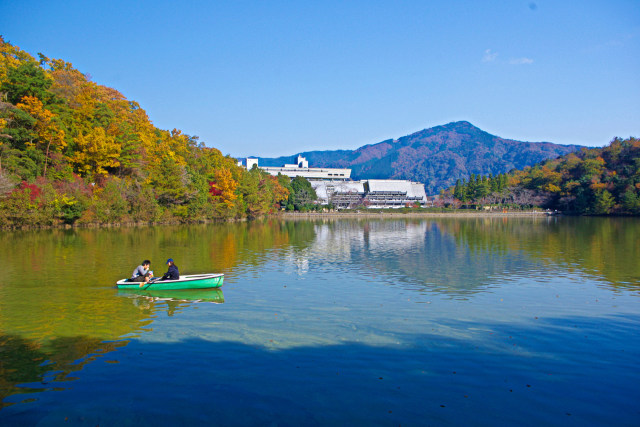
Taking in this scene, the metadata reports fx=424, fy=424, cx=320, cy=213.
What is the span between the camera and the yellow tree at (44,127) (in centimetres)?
4066

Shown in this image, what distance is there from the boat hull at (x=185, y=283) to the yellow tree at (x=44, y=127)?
35464 mm

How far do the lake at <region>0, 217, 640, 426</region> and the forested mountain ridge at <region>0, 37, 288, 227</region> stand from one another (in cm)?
2642

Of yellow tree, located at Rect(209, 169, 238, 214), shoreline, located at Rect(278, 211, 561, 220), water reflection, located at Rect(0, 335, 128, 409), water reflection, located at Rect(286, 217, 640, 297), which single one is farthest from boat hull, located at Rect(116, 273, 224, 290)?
shoreline, located at Rect(278, 211, 561, 220)

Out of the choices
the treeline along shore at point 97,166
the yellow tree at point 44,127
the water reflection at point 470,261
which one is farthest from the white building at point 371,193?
the water reflection at point 470,261

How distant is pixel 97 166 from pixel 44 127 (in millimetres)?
6674

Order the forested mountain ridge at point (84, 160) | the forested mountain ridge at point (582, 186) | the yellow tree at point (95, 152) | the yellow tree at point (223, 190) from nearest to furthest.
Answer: the forested mountain ridge at point (84, 160)
the yellow tree at point (95, 152)
the yellow tree at point (223, 190)
the forested mountain ridge at point (582, 186)

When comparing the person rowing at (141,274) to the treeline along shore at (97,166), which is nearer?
the person rowing at (141,274)

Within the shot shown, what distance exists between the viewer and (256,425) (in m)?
5.95

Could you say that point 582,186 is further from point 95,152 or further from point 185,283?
point 185,283

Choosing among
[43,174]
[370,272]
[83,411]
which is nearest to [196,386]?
[83,411]

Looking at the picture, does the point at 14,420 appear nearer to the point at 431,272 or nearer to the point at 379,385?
the point at 379,385

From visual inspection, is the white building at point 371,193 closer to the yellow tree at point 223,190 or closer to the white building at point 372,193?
the white building at point 372,193

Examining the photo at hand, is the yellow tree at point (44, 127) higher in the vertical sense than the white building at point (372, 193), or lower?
higher

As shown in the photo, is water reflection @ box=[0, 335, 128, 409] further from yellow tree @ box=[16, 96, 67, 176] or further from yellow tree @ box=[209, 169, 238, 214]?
yellow tree @ box=[209, 169, 238, 214]
